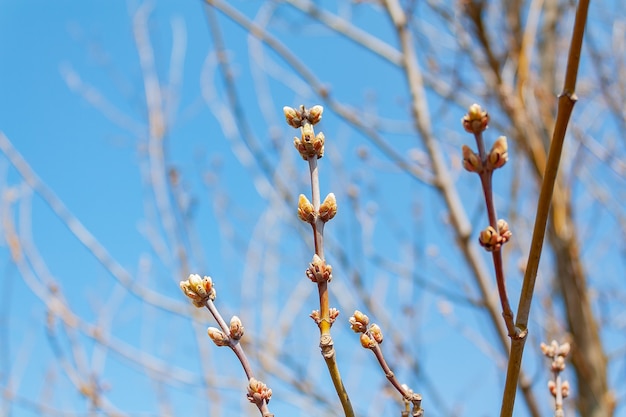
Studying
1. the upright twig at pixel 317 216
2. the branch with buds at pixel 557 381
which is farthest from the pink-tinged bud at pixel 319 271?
the branch with buds at pixel 557 381

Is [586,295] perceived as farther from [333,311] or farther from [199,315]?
[333,311]

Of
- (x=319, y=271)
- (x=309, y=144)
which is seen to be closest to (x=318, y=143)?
(x=309, y=144)

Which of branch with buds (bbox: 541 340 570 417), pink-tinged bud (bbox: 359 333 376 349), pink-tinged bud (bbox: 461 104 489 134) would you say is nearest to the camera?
pink-tinged bud (bbox: 461 104 489 134)

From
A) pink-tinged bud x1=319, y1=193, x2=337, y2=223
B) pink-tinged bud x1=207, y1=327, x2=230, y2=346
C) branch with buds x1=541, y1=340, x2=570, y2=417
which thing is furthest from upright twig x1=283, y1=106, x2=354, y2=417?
branch with buds x1=541, y1=340, x2=570, y2=417

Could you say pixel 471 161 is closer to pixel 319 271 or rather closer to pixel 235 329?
pixel 319 271

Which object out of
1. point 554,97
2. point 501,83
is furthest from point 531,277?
point 554,97

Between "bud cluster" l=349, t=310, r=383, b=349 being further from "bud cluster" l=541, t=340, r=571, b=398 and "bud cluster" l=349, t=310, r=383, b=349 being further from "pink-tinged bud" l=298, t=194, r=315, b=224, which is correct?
"bud cluster" l=541, t=340, r=571, b=398
